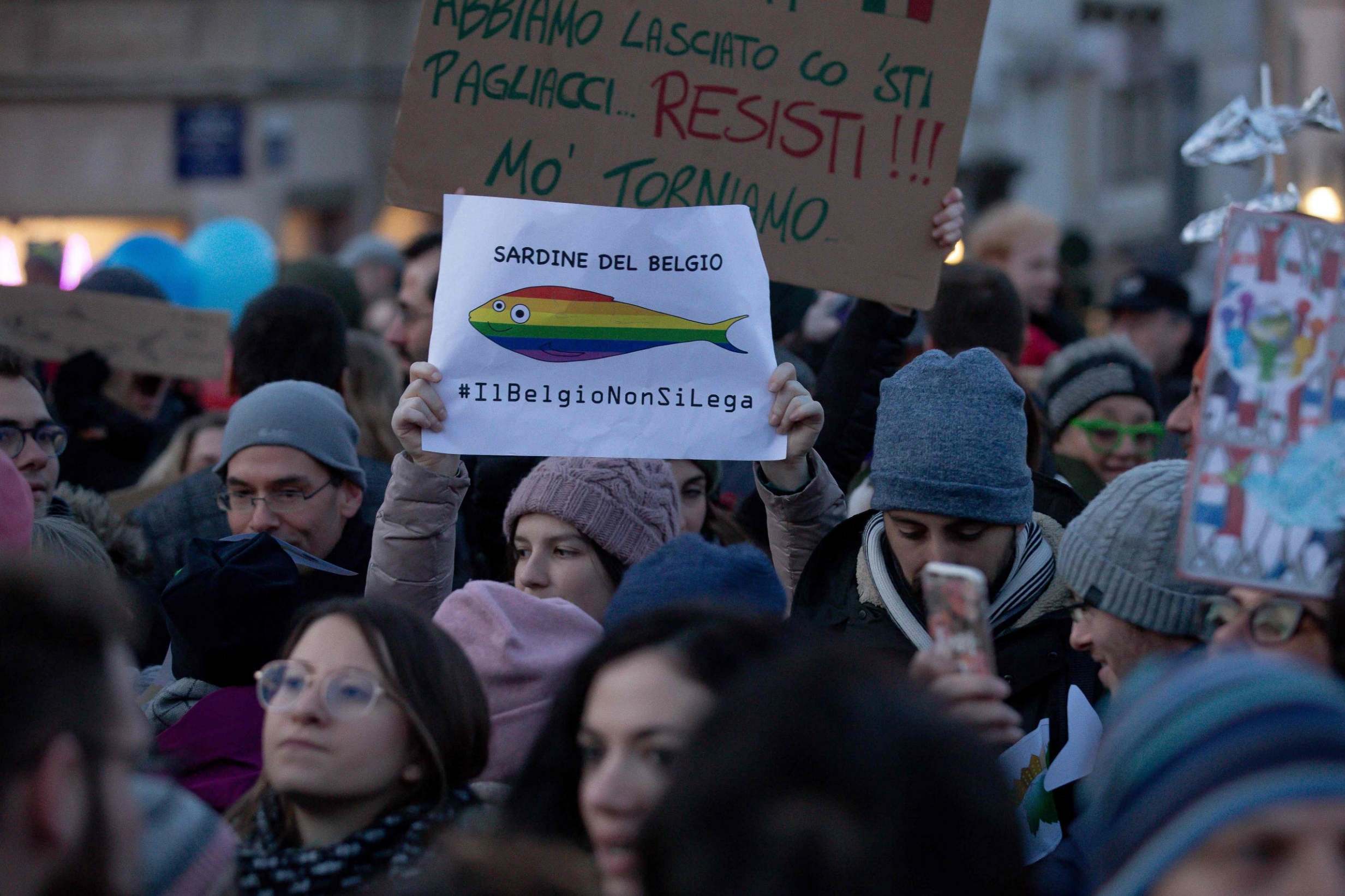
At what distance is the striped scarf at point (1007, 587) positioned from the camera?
128 inches

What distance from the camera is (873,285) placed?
389 centimetres

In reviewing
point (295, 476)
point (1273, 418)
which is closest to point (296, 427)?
point (295, 476)

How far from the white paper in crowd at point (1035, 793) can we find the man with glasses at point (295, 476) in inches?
64.4

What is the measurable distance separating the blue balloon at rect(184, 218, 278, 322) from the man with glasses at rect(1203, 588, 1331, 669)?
6.78 m

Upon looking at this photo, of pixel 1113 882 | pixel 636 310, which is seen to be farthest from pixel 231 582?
pixel 1113 882

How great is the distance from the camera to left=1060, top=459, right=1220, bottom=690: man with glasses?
9.00 ft

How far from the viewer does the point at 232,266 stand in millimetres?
8852

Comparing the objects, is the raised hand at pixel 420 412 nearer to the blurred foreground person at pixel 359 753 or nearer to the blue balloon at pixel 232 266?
the blurred foreground person at pixel 359 753

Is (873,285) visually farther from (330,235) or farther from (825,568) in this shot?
(330,235)

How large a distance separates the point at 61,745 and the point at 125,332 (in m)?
4.38

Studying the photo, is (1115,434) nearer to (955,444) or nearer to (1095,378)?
(1095,378)

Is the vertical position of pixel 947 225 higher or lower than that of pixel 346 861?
higher

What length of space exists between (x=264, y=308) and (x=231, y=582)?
65.6 inches

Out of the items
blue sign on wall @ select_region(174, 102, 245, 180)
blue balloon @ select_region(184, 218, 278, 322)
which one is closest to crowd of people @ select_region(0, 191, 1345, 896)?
blue balloon @ select_region(184, 218, 278, 322)
